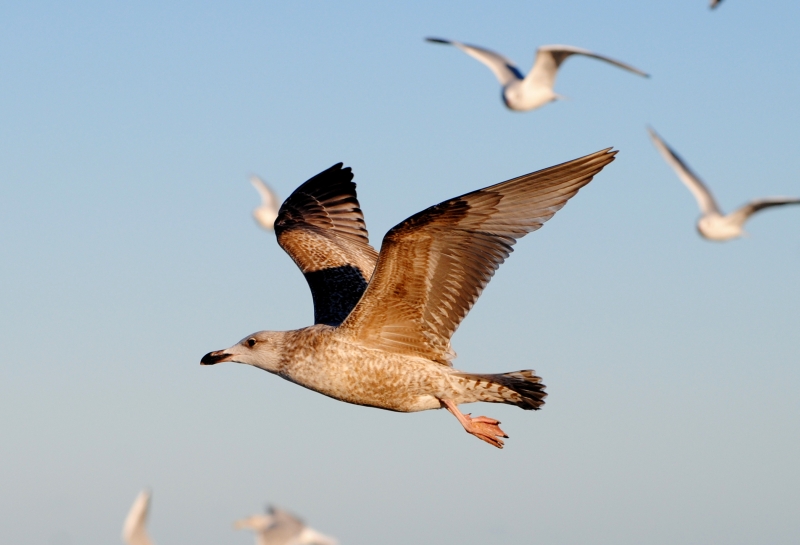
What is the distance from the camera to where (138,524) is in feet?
50.1

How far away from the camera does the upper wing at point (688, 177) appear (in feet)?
93.9

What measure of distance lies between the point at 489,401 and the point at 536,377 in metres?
0.64

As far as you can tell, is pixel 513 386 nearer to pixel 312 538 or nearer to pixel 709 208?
pixel 312 538

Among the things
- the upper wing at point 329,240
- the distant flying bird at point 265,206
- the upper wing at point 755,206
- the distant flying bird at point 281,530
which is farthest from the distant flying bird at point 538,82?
the distant flying bird at point 265,206

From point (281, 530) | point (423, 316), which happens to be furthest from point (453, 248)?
point (281, 530)

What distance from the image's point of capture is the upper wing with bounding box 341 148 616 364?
12.7 meters

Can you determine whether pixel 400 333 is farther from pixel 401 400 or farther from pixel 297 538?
pixel 297 538

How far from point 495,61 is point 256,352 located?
1340 cm

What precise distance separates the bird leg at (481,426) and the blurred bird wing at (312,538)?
197cm

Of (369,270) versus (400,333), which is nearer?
(400,333)

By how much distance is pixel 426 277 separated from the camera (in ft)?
43.6

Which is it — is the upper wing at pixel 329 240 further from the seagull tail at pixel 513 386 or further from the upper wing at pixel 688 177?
the upper wing at pixel 688 177

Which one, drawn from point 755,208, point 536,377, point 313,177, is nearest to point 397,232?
point 536,377

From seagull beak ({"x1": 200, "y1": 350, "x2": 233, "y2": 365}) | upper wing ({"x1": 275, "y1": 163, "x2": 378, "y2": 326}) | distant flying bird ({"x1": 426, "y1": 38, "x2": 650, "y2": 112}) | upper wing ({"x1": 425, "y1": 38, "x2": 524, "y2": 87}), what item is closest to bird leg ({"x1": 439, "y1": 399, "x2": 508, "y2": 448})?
upper wing ({"x1": 275, "y1": 163, "x2": 378, "y2": 326})
